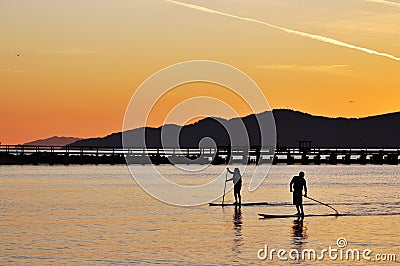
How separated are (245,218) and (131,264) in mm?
14116

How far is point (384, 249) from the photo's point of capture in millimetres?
25922

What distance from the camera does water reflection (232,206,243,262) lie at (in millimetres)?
25438

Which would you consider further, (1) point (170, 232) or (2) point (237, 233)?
(1) point (170, 232)

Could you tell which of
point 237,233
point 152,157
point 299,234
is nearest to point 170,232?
A: point 237,233

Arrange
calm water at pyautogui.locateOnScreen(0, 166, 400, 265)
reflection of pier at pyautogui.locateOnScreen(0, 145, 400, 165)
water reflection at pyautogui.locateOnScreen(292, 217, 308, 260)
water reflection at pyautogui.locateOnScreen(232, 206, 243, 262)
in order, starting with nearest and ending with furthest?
calm water at pyautogui.locateOnScreen(0, 166, 400, 265)
water reflection at pyautogui.locateOnScreen(232, 206, 243, 262)
water reflection at pyautogui.locateOnScreen(292, 217, 308, 260)
reflection of pier at pyautogui.locateOnScreen(0, 145, 400, 165)

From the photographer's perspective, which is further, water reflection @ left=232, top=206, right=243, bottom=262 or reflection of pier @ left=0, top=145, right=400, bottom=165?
reflection of pier @ left=0, top=145, right=400, bottom=165

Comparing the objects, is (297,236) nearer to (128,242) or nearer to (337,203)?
(128,242)

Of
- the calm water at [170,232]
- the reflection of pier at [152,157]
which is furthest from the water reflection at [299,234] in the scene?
the reflection of pier at [152,157]

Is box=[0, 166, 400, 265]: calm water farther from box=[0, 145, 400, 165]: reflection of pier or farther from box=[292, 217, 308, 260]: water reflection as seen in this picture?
box=[0, 145, 400, 165]: reflection of pier

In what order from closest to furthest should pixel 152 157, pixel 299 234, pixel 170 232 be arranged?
pixel 299 234 → pixel 170 232 → pixel 152 157

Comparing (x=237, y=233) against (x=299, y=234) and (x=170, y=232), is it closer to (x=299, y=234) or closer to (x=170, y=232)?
(x=299, y=234)

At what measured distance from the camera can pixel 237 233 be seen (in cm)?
3022

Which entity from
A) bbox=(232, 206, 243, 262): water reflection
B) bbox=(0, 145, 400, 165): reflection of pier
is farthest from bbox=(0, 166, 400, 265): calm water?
bbox=(0, 145, 400, 165): reflection of pier

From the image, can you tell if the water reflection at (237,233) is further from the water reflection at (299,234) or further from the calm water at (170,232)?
the water reflection at (299,234)
